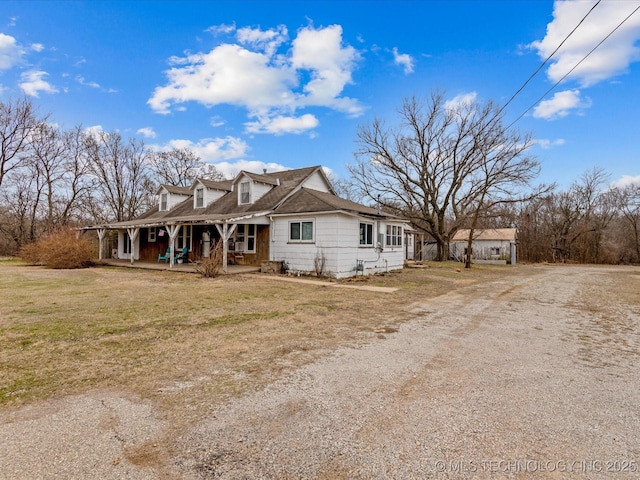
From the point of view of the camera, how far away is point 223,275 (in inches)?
537

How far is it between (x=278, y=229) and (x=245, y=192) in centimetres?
387

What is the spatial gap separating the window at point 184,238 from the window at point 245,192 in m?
3.41

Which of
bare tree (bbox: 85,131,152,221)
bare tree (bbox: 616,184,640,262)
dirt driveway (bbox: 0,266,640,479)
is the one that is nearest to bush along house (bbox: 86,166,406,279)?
dirt driveway (bbox: 0,266,640,479)

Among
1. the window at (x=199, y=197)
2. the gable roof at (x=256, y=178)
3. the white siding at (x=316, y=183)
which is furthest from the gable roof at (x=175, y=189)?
the white siding at (x=316, y=183)

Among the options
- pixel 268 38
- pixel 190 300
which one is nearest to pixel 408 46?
pixel 268 38

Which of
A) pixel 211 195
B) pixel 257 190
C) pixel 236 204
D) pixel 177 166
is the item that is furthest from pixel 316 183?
pixel 177 166

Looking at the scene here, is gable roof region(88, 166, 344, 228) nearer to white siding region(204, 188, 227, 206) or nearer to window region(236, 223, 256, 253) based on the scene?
white siding region(204, 188, 227, 206)

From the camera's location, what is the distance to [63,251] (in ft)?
54.3

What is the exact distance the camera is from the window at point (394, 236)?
1784 cm

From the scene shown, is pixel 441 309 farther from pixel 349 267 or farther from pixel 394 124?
pixel 394 124

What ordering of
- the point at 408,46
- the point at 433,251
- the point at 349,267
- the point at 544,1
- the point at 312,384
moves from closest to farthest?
1. the point at 312,384
2. the point at 544,1
3. the point at 349,267
4. the point at 408,46
5. the point at 433,251

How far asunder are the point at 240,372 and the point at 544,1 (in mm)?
13165

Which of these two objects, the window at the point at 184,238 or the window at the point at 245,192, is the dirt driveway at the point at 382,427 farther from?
the window at the point at 184,238

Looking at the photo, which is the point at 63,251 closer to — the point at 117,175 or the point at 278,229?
the point at 278,229
